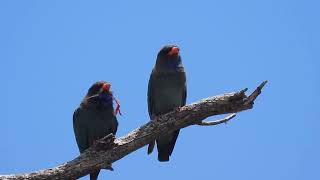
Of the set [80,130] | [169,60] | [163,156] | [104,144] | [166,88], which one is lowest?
[104,144]

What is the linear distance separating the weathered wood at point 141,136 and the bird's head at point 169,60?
1781mm

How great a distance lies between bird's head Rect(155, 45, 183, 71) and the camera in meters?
9.87

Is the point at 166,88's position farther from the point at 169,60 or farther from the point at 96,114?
the point at 96,114

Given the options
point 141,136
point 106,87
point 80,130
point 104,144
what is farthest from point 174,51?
point 104,144

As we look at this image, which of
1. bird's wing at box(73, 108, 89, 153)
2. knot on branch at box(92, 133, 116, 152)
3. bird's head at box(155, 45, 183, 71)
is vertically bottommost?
knot on branch at box(92, 133, 116, 152)

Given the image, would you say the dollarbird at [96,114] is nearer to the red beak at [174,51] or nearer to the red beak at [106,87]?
the red beak at [106,87]

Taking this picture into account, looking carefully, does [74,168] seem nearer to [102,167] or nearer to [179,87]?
[102,167]

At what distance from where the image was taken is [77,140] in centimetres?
962

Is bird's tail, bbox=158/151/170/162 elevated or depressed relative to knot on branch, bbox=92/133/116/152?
elevated

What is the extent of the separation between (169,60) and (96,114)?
1738 mm

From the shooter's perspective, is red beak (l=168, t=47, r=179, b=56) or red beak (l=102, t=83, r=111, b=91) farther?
red beak (l=168, t=47, r=179, b=56)

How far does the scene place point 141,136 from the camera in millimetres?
8125

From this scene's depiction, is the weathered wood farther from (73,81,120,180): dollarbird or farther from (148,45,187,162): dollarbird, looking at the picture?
(148,45,187,162): dollarbird

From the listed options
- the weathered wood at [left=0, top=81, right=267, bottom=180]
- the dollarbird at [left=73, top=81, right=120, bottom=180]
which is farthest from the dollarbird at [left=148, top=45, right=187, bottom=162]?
the weathered wood at [left=0, top=81, right=267, bottom=180]
